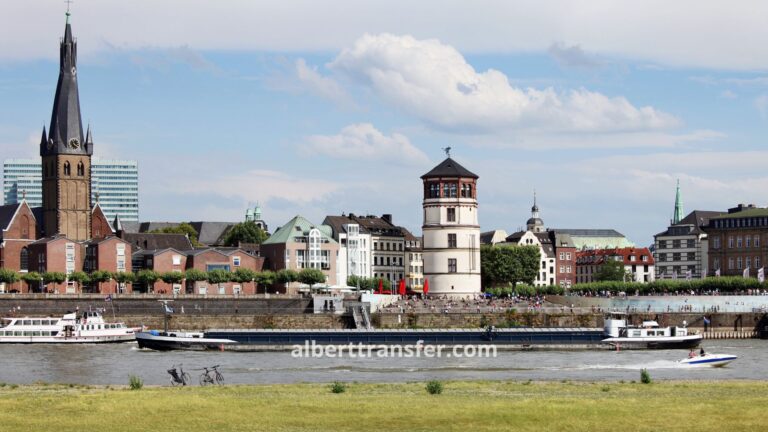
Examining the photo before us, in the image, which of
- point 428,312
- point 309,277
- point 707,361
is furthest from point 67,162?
point 707,361

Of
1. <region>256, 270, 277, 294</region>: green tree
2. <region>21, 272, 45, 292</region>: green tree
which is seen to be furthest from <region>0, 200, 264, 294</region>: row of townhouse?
<region>256, 270, 277, 294</region>: green tree

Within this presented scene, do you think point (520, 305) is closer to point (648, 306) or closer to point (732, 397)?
point (648, 306)

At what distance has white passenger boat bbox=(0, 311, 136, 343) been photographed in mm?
114625

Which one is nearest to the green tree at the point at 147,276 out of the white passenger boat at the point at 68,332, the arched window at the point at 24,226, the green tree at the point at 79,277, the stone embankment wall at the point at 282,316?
the green tree at the point at 79,277

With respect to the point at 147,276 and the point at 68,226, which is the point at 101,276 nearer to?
the point at 147,276

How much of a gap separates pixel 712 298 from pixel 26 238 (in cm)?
7822

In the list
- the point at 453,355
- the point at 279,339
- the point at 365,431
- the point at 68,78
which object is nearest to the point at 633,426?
the point at 365,431

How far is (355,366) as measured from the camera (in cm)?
8212

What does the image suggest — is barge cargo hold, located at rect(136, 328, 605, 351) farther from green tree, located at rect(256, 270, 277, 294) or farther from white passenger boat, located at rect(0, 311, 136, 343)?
green tree, located at rect(256, 270, 277, 294)

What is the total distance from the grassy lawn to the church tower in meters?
107

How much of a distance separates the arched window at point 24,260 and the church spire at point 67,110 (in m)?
12.5

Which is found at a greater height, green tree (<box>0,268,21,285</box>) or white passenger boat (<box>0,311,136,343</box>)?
green tree (<box>0,268,21,285</box>)

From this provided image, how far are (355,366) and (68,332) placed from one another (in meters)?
42.1

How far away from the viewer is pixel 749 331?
12525 centimetres
